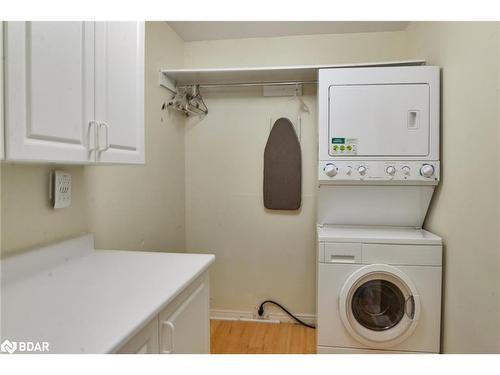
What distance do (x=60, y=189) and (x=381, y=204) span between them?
1.89 meters

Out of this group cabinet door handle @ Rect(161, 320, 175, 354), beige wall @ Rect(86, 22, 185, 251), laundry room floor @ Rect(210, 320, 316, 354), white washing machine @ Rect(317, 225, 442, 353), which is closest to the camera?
cabinet door handle @ Rect(161, 320, 175, 354)

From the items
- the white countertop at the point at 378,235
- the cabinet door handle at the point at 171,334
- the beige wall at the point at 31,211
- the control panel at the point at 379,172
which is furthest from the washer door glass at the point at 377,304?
the beige wall at the point at 31,211

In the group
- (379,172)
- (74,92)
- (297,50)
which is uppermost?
(297,50)

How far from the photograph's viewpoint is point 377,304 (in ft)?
6.71

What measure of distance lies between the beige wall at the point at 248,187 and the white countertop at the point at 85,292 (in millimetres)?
1351

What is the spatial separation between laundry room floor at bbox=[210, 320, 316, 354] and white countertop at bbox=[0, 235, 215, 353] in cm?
124

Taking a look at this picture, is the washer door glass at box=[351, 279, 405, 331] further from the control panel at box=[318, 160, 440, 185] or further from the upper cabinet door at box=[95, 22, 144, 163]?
the upper cabinet door at box=[95, 22, 144, 163]

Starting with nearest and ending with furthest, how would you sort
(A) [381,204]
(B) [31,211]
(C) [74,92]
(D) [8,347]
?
(D) [8,347] → (C) [74,92] → (B) [31,211] → (A) [381,204]

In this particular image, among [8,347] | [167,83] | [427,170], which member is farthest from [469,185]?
[167,83]

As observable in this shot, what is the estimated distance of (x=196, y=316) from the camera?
1.34 m

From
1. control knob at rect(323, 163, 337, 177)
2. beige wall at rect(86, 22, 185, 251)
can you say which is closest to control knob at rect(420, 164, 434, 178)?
control knob at rect(323, 163, 337, 177)

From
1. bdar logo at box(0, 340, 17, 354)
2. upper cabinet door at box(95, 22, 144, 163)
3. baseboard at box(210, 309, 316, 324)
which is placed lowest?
baseboard at box(210, 309, 316, 324)

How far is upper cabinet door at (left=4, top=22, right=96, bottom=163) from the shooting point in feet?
2.82

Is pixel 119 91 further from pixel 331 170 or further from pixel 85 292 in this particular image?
pixel 331 170
